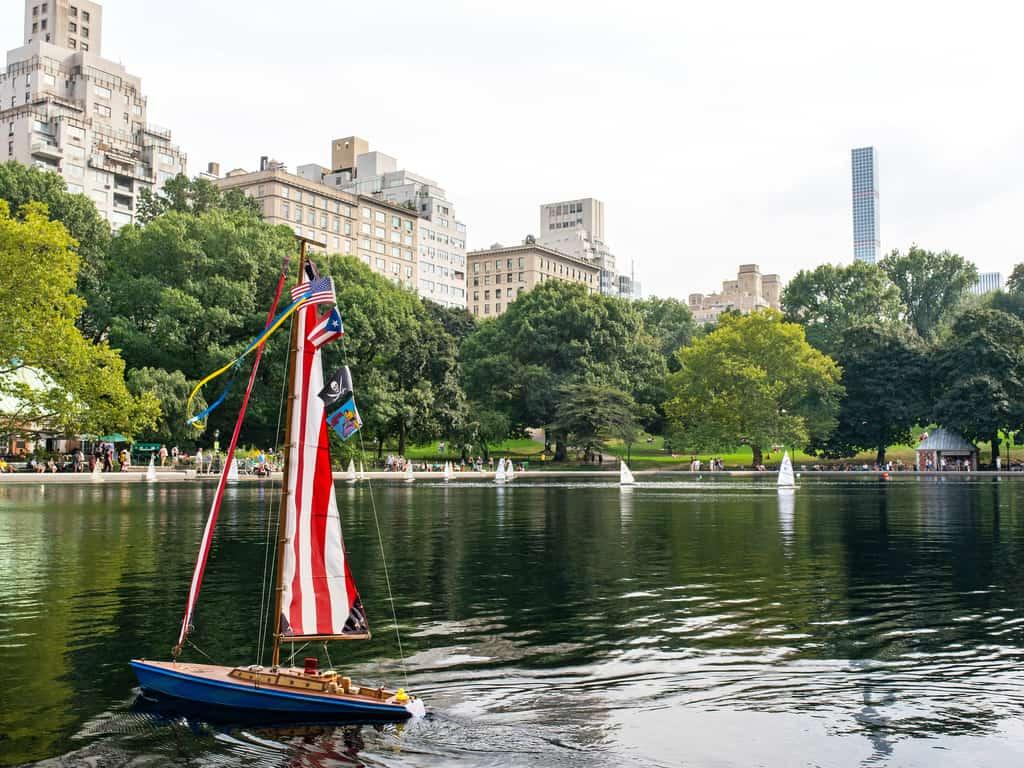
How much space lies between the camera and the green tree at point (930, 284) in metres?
142

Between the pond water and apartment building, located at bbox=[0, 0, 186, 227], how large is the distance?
115 meters

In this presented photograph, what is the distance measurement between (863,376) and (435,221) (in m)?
100.0

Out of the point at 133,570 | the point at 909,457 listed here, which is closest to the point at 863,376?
the point at 909,457

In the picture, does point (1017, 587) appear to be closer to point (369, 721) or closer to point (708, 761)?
point (708, 761)

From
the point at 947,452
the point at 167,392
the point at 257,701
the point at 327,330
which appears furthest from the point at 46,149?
the point at 257,701

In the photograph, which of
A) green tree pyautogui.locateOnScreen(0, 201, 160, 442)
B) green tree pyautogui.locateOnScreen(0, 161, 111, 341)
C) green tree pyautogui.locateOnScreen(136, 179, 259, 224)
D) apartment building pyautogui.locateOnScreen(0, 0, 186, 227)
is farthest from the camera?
apartment building pyautogui.locateOnScreen(0, 0, 186, 227)

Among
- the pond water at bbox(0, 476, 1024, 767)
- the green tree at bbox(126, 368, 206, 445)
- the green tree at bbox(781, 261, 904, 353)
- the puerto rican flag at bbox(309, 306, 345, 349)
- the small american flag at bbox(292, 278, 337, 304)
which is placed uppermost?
the green tree at bbox(781, 261, 904, 353)

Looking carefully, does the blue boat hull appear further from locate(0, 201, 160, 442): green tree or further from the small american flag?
locate(0, 201, 160, 442): green tree

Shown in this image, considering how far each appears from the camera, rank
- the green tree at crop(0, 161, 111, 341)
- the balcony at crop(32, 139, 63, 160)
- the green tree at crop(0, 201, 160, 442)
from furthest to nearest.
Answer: the balcony at crop(32, 139, 63, 160) → the green tree at crop(0, 161, 111, 341) → the green tree at crop(0, 201, 160, 442)

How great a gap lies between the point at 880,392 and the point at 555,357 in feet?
116

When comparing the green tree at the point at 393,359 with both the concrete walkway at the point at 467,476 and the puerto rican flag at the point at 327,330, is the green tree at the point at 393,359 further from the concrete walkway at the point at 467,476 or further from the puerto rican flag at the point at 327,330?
the puerto rican flag at the point at 327,330

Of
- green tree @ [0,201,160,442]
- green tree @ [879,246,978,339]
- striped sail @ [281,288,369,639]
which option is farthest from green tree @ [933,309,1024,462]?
striped sail @ [281,288,369,639]

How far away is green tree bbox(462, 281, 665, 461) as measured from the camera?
108m

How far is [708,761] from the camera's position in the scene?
31.6ft
